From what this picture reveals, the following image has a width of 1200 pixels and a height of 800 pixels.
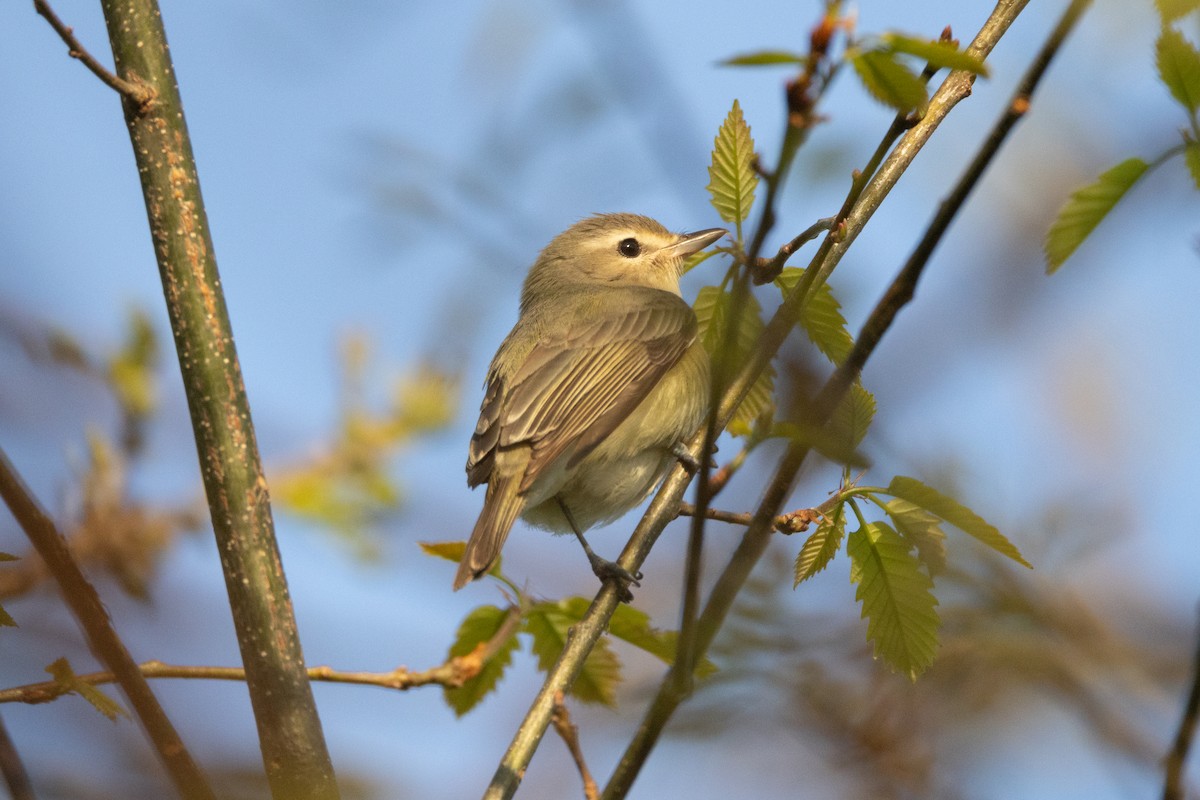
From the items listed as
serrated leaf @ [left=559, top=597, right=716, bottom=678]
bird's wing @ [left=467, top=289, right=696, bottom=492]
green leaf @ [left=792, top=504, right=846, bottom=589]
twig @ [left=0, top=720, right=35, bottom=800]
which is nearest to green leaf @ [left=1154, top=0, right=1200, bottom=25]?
green leaf @ [left=792, top=504, right=846, bottom=589]

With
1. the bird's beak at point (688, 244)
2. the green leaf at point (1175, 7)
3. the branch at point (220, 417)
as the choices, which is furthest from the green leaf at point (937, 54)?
the bird's beak at point (688, 244)

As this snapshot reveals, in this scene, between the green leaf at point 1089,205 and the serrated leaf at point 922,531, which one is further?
the serrated leaf at point 922,531

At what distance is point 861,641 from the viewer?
3768 mm

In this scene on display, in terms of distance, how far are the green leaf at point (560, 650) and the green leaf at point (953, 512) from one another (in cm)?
93

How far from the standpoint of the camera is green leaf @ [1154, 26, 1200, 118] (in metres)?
1.99

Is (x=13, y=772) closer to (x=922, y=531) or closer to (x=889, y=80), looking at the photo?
(x=889, y=80)

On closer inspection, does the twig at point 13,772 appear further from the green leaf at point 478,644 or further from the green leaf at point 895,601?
the green leaf at point 895,601

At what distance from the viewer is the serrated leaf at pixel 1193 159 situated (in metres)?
1.98

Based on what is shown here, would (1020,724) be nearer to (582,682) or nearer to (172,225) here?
(582,682)

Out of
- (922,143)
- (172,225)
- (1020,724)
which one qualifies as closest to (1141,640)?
(1020,724)

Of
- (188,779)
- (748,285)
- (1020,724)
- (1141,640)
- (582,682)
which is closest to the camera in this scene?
(188,779)

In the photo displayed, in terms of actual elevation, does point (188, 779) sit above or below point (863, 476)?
below

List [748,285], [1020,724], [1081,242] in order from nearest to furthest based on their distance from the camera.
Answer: [748,285]
[1081,242]
[1020,724]

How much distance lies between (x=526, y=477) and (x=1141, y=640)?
80.2 inches
